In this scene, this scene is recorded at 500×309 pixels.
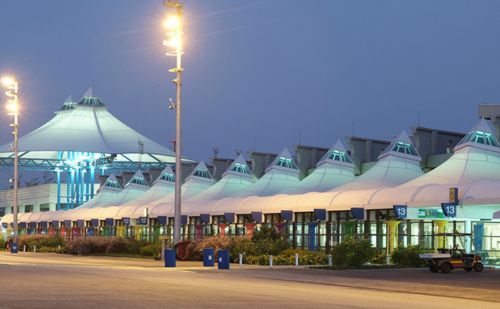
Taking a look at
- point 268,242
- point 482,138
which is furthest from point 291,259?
point 482,138

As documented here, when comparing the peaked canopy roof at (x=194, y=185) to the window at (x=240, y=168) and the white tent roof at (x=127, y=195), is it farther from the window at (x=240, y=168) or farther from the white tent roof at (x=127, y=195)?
the white tent roof at (x=127, y=195)

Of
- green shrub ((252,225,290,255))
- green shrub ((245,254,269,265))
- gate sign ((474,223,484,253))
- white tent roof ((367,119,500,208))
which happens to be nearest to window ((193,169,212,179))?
white tent roof ((367,119,500,208))

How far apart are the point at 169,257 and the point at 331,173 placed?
118 ft

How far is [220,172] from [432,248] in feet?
188

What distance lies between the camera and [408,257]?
165 feet

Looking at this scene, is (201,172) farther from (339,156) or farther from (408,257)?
(408,257)

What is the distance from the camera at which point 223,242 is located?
192ft

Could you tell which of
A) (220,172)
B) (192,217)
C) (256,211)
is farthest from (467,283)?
(220,172)

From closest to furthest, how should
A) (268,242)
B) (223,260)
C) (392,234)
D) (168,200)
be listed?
(223,260) < (392,234) < (268,242) < (168,200)

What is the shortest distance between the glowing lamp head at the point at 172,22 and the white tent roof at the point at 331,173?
35.4 metres

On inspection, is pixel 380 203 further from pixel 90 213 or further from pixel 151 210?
pixel 90 213

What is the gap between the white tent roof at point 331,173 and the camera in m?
79.6

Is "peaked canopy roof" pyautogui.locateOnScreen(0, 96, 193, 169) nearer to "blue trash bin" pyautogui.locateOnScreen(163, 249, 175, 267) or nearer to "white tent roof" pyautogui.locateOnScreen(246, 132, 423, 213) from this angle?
"white tent roof" pyautogui.locateOnScreen(246, 132, 423, 213)

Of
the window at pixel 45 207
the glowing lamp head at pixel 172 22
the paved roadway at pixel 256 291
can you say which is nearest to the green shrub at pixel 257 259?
the paved roadway at pixel 256 291
